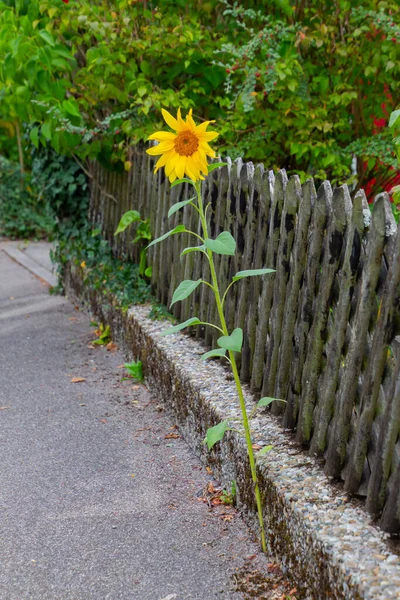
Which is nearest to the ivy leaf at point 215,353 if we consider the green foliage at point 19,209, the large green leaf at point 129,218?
the large green leaf at point 129,218

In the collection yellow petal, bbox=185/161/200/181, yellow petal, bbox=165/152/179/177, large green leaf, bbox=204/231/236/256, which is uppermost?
yellow petal, bbox=165/152/179/177

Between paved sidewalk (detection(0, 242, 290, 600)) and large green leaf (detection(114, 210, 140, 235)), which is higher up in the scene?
large green leaf (detection(114, 210, 140, 235))

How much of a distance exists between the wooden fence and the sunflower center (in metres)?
0.51

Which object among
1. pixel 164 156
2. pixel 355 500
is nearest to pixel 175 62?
pixel 164 156

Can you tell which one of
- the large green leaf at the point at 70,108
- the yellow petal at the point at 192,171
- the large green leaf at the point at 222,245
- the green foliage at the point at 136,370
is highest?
the large green leaf at the point at 70,108

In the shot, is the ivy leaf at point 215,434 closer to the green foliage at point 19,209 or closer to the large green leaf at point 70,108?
the large green leaf at point 70,108

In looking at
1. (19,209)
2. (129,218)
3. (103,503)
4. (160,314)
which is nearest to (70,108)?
(129,218)

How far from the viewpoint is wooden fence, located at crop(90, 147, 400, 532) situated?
253cm

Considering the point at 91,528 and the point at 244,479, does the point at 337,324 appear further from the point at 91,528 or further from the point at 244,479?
the point at 91,528

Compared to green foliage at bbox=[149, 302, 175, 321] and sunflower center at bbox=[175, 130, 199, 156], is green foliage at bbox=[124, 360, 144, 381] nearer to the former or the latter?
green foliage at bbox=[149, 302, 175, 321]

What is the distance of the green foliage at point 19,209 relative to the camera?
1184 centimetres

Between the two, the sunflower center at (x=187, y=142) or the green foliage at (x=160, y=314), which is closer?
the sunflower center at (x=187, y=142)

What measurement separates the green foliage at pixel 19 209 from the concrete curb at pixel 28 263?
48cm

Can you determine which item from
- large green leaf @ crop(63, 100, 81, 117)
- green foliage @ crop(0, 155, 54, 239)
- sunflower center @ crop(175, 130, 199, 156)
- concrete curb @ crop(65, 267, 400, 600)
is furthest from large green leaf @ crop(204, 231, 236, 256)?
green foliage @ crop(0, 155, 54, 239)
